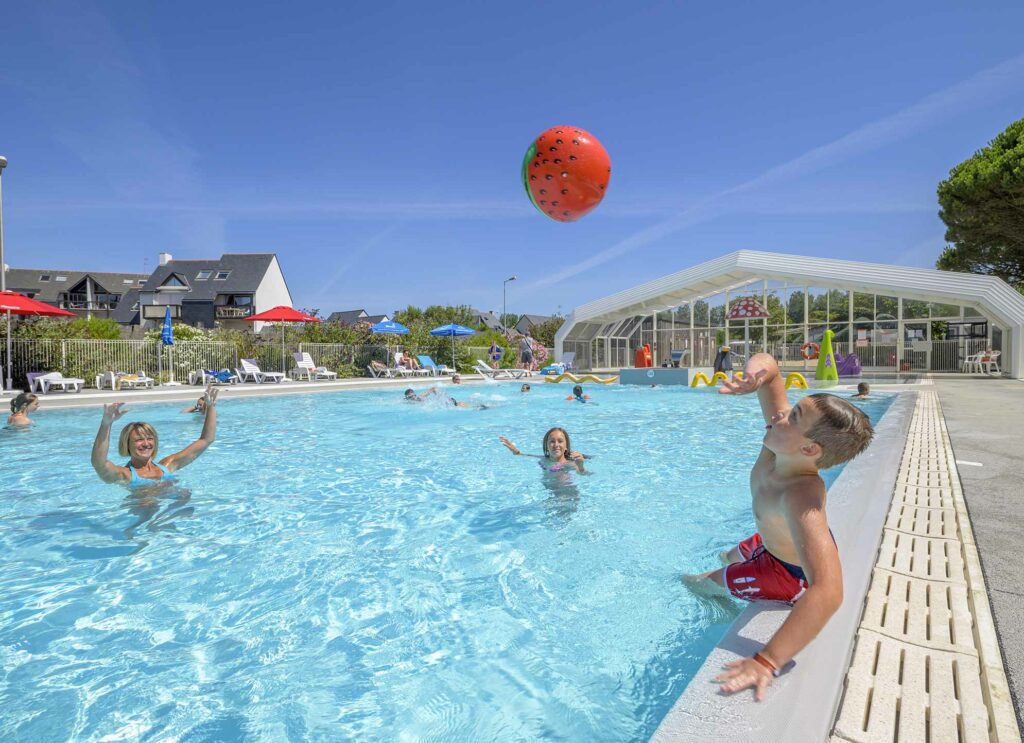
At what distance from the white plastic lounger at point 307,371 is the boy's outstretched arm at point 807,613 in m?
20.7

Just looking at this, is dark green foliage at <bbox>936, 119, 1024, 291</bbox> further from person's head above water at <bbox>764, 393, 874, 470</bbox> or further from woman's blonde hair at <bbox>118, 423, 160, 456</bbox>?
woman's blonde hair at <bbox>118, 423, 160, 456</bbox>

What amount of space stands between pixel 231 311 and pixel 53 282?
86.9 feet

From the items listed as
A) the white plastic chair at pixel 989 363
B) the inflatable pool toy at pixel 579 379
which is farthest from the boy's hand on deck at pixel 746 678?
the white plastic chair at pixel 989 363

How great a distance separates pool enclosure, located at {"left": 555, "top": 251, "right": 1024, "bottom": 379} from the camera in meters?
19.1

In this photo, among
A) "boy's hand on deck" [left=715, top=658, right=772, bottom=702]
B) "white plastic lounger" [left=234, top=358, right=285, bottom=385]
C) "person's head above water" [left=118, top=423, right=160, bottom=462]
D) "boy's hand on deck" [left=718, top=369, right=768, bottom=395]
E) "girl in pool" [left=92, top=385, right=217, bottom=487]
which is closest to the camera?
"boy's hand on deck" [left=715, top=658, right=772, bottom=702]

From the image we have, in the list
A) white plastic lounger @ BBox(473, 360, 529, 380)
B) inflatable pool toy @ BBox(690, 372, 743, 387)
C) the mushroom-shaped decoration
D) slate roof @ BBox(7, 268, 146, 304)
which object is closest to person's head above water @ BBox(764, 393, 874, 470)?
inflatable pool toy @ BBox(690, 372, 743, 387)

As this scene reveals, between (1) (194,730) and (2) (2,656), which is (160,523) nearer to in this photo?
(2) (2,656)

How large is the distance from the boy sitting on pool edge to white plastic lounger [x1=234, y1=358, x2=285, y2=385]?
19520 mm

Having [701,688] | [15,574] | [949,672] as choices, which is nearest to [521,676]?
[701,688]

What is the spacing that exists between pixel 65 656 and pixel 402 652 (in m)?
1.57

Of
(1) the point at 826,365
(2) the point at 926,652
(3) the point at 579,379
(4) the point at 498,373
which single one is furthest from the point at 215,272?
(2) the point at 926,652

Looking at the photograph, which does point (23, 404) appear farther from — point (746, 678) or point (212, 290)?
point (212, 290)

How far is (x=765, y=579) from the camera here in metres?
2.21

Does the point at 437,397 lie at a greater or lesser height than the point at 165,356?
lesser
